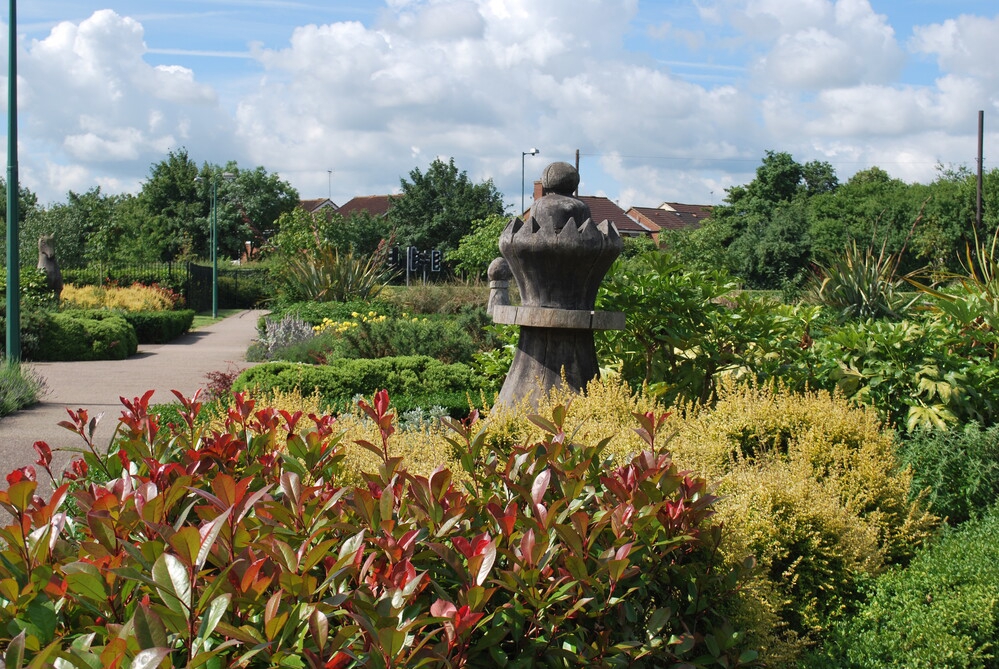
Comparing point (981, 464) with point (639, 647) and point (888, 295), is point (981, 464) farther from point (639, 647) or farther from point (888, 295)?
point (888, 295)

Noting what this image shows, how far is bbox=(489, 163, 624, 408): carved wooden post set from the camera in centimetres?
562

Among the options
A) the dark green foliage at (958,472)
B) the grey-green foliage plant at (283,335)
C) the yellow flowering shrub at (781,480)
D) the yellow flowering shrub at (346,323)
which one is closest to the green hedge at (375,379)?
the yellow flowering shrub at (781,480)

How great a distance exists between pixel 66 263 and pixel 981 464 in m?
34.6

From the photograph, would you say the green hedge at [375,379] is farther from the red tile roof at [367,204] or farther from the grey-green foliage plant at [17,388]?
the red tile roof at [367,204]

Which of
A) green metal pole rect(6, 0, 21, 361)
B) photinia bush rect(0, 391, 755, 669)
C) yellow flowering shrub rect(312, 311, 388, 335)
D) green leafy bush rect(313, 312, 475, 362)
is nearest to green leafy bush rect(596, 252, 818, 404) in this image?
photinia bush rect(0, 391, 755, 669)

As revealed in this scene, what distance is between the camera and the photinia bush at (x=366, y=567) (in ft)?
5.46

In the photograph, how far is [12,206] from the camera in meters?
11.7

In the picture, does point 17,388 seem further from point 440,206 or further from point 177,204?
point 177,204

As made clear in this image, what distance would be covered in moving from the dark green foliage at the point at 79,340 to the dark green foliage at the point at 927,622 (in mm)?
14966

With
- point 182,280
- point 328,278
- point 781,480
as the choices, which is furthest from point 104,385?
point 182,280

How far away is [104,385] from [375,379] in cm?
522

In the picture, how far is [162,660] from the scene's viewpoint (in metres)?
1.53

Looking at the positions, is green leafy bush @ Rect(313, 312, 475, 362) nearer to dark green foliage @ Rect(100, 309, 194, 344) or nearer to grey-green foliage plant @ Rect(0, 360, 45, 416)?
grey-green foliage plant @ Rect(0, 360, 45, 416)

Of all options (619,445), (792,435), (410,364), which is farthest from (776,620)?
(410,364)
